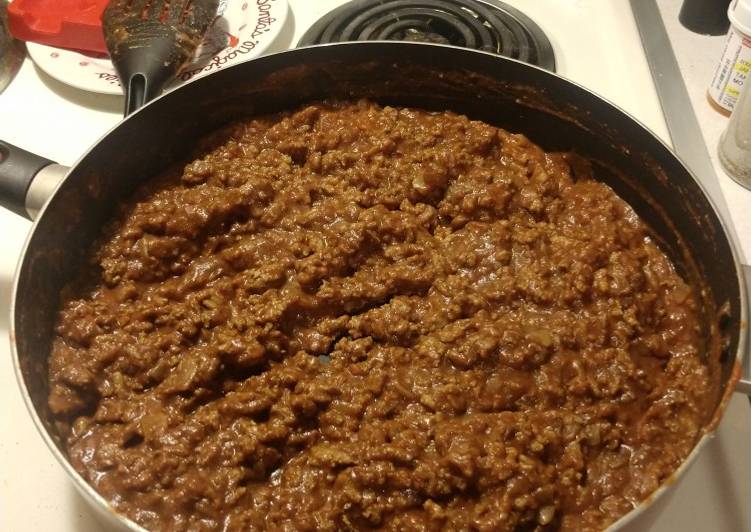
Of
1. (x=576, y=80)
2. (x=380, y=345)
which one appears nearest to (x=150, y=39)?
(x=380, y=345)

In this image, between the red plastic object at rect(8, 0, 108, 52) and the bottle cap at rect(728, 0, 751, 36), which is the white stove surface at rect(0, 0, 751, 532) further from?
the bottle cap at rect(728, 0, 751, 36)

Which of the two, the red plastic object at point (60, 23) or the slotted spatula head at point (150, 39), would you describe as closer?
the slotted spatula head at point (150, 39)

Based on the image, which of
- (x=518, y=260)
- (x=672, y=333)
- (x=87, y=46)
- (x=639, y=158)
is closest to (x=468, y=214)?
(x=518, y=260)

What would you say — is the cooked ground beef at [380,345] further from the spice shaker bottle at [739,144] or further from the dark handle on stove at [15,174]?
the spice shaker bottle at [739,144]

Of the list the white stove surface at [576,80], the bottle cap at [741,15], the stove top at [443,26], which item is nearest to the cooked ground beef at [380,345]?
the white stove surface at [576,80]

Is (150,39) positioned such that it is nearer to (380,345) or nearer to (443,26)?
(443,26)

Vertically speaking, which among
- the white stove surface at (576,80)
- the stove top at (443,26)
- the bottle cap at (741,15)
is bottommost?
the white stove surface at (576,80)
